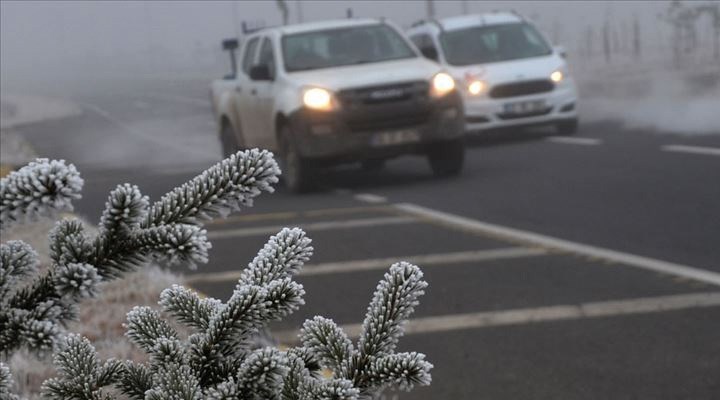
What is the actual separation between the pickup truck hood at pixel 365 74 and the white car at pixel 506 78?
14.0 feet

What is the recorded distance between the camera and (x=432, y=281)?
336 inches

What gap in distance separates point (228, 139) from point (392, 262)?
8802mm

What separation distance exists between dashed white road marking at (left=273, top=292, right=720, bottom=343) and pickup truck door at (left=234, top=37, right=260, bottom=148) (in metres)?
9.18

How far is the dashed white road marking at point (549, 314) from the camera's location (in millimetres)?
7020

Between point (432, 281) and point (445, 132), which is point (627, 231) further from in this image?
point (445, 132)

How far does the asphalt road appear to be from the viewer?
5.99 metres

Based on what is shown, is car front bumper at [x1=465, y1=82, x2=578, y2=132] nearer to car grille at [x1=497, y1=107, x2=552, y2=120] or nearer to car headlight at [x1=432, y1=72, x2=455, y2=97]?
car grille at [x1=497, y1=107, x2=552, y2=120]

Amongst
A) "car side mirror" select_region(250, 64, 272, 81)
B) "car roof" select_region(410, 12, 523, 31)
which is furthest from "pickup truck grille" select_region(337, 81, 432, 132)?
"car roof" select_region(410, 12, 523, 31)

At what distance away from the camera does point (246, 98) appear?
55.3 ft

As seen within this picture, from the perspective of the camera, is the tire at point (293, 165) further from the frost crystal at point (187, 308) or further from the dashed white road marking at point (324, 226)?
the frost crystal at point (187, 308)

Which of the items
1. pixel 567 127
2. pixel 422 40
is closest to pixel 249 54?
pixel 422 40

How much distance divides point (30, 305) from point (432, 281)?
262 inches

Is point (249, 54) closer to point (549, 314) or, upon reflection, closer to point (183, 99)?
point (549, 314)

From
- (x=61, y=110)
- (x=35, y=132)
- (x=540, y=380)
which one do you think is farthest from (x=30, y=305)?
(x=61, y=110)
